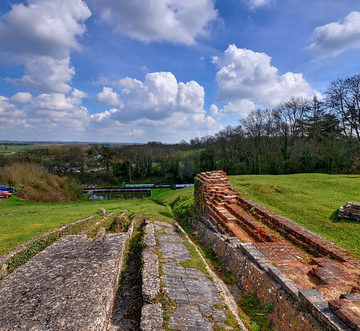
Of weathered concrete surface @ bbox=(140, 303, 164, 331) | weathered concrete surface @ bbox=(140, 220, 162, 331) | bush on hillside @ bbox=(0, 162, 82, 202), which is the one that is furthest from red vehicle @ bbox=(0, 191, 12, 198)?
weathered concrete surface @ bbox=(140, 303, 164, 331)

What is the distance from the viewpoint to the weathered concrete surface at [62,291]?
11.1ft

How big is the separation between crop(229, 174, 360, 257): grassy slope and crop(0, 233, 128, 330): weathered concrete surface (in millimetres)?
6955

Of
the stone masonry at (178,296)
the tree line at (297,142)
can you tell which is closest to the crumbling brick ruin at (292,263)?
the stone masonry at (178,296)

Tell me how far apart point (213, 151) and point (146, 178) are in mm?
23029

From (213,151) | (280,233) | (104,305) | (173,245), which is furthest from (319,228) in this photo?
(213,151)

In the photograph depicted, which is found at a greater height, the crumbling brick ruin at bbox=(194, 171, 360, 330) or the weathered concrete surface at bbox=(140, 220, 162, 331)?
the crumbling brick ruin at bbox=(194, 171, 360, 330)

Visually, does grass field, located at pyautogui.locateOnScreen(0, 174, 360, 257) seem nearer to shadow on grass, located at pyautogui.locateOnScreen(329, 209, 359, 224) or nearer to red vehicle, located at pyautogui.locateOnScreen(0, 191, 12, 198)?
shadow on grass, located at pyautogui.locateOnScreen(329, 209, 359, 224)

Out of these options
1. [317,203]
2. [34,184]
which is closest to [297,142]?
[317,203]

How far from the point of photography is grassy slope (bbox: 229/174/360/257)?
7049 mm

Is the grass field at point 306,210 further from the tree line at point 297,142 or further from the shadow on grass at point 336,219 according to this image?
the tree line at point 297,142

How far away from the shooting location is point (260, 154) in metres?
42.7

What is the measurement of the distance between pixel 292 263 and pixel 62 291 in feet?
18.5

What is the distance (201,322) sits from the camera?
3.86 metres

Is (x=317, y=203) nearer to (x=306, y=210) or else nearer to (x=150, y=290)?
(x=306, y=210)
